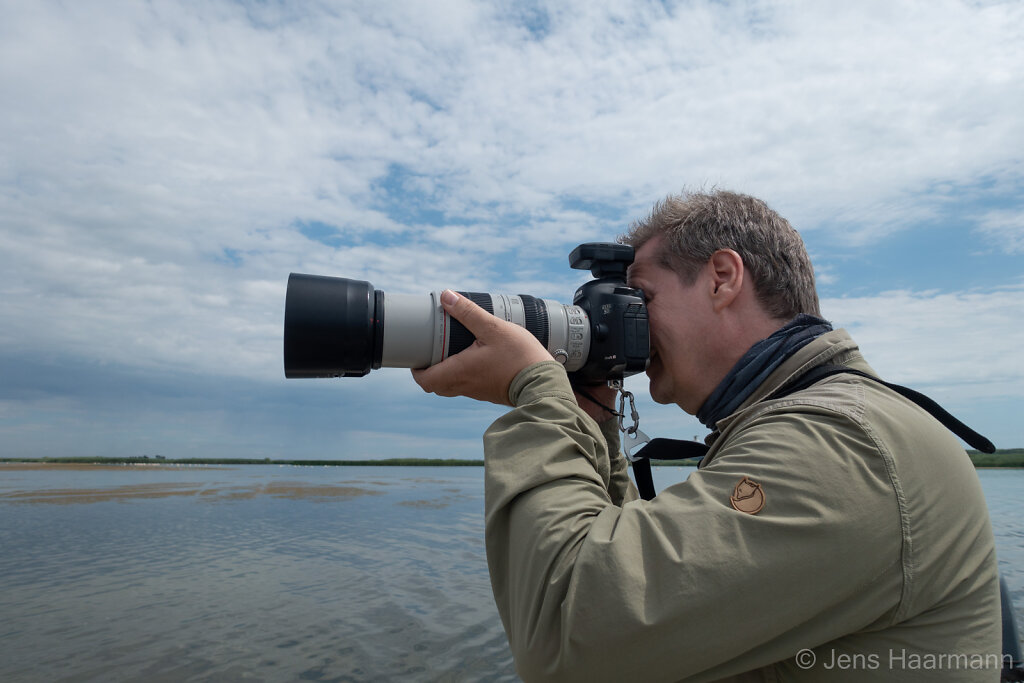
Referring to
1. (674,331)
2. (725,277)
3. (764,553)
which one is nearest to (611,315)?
(674,331)

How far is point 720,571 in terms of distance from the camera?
822 millimetres

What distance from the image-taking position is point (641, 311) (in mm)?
1587

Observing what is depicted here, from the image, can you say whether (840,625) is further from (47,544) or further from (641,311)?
(47,544)

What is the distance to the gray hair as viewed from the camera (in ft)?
4.53

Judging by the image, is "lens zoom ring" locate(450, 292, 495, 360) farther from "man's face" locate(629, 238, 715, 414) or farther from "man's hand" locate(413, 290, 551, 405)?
"man's face" locate(629, 238, 715, 414)

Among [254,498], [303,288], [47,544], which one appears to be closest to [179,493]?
[254,498]

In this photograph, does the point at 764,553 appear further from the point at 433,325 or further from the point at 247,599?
the point at 247,599

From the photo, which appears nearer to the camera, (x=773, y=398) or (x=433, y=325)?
(x=773, y=398)

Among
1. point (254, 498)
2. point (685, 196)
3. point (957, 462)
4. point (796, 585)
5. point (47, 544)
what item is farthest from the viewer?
point (254, 498)

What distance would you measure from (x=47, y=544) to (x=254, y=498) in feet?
28.5

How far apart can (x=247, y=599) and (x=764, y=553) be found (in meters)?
7.02

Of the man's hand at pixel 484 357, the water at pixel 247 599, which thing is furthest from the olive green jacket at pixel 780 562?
the water at pixel 247 599

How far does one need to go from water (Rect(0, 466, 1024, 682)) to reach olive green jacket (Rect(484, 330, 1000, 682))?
440cm

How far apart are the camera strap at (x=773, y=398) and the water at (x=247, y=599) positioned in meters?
3.70
